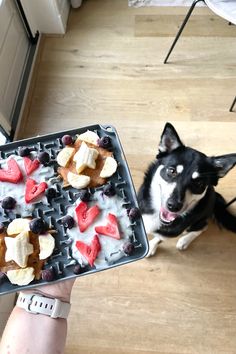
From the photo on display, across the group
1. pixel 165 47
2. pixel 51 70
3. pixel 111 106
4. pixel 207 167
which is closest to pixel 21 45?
pixel 51 70

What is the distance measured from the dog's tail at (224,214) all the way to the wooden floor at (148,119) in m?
0.09

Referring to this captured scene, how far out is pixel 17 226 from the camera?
40.0 inches

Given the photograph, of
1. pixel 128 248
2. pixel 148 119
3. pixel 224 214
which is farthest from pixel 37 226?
pixel 148 119

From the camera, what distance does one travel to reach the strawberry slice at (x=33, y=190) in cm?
105

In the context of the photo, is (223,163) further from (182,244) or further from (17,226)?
(17,226)

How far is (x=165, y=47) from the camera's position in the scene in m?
2.08

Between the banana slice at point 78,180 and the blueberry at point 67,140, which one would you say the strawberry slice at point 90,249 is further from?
the blueberry at point 67,140

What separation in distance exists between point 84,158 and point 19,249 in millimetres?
333

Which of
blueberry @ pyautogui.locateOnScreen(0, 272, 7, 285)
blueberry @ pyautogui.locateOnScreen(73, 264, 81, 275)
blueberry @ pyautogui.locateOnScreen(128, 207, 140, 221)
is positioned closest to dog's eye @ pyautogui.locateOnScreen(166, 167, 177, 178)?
blueberry @ pyautogui.locateOnScreen(128, 207, 140, 221)

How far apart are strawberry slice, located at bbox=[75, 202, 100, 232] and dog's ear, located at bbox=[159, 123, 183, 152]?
0.35m

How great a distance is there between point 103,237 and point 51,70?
4.40 feet

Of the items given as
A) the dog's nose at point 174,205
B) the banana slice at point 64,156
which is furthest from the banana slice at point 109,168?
the dog's nose at point 174,205

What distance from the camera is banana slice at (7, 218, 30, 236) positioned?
101 centimetres

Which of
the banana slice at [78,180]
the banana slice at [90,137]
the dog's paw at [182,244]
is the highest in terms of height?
the banana slice at [90,137]
